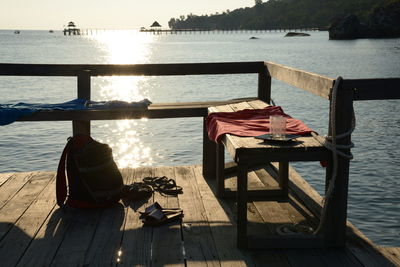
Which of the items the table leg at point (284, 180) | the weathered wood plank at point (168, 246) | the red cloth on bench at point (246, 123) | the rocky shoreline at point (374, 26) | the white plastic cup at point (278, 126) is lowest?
the weathered wood plank at point (168, 246)

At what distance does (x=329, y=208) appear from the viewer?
3646mm

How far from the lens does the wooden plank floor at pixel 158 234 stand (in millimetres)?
3443

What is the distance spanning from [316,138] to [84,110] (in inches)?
94.2

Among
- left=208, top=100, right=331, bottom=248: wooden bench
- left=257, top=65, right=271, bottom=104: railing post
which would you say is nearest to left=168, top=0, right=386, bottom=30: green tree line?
left=257, top=65, right=271, bottom=104: railing post

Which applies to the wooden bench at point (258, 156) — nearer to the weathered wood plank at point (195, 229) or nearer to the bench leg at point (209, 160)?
the weathered wood plank at point (195, 229)

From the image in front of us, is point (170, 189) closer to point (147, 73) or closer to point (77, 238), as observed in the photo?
point (77, 238)

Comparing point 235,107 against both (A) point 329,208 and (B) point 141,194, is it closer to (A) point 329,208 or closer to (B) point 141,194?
(B) point 141,194

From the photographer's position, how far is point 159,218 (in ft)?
13.4

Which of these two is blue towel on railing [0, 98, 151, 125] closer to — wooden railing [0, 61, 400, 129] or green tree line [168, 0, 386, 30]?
wooden railing [0, 61, 400, 129]

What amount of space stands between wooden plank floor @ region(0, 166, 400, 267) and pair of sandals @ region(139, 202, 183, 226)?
0.18 feet

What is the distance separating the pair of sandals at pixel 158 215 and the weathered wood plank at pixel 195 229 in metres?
0.07

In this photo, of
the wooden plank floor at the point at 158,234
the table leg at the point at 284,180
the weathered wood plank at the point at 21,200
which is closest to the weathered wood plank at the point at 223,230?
the wooden plank floor at the point at 158,234

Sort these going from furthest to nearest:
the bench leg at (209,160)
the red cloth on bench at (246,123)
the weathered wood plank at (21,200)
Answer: the bench leg at (209,160) → the weathered wood plank at (21,200) → the red cloth on bench at (246,123)

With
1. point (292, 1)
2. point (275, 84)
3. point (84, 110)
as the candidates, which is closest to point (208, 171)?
point (84, 110)
